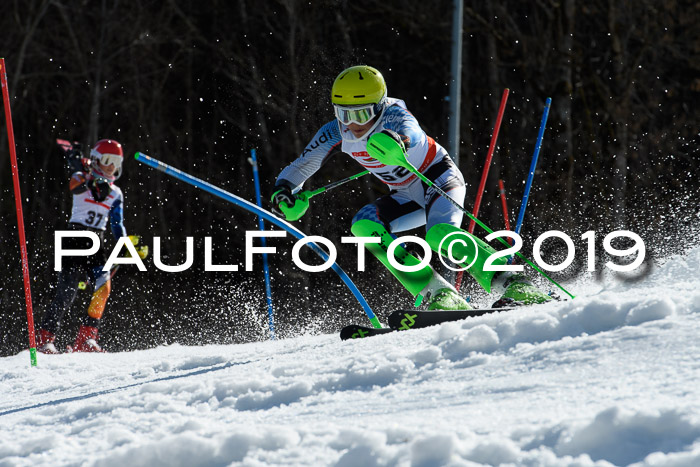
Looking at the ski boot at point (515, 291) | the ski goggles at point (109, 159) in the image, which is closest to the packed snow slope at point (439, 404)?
the ski boot at point (515, 291)

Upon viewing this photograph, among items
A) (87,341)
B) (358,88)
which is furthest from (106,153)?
(358,88)

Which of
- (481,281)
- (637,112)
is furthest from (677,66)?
(481,281)

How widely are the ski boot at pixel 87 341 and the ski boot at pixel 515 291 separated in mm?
3453

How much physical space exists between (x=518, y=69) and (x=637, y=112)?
6.81ft

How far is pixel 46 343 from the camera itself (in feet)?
19.8

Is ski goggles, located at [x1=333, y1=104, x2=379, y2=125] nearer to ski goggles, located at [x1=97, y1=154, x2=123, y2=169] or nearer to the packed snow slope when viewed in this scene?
the packed snow slope

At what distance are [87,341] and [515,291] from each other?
3.66m

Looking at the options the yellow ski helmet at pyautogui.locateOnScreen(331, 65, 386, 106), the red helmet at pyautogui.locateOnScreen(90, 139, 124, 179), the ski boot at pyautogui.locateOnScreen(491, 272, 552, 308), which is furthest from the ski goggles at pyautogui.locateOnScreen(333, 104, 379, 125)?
the red helmet at pyautogui.locateOnScreen(90, 139, 124, 179)

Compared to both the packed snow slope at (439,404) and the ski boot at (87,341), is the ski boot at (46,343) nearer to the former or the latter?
the ski boot at (87,341)

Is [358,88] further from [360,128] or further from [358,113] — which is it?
[360,128]

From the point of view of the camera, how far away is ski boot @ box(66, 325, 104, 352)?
6258mm

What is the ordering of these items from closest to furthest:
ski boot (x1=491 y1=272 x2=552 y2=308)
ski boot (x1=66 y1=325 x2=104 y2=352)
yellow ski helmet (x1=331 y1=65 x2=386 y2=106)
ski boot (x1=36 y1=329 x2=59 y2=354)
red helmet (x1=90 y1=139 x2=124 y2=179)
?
ski boot (x1=491 y1=272 x2=552 y2=308)
yellow ski helmet (x1=331 y1=65 x2=386 y2=106)
ski boot (x1=36 y1=329 x2=59 y2=354)
ski boot (x1=66 y1=325 x2=104 y2=352)
red helmet (x1=90 y1=139 x2=124 y2=179)

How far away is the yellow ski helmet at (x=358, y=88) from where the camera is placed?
4.16m

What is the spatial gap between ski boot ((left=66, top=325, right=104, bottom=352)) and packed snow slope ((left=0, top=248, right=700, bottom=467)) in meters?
2.76
